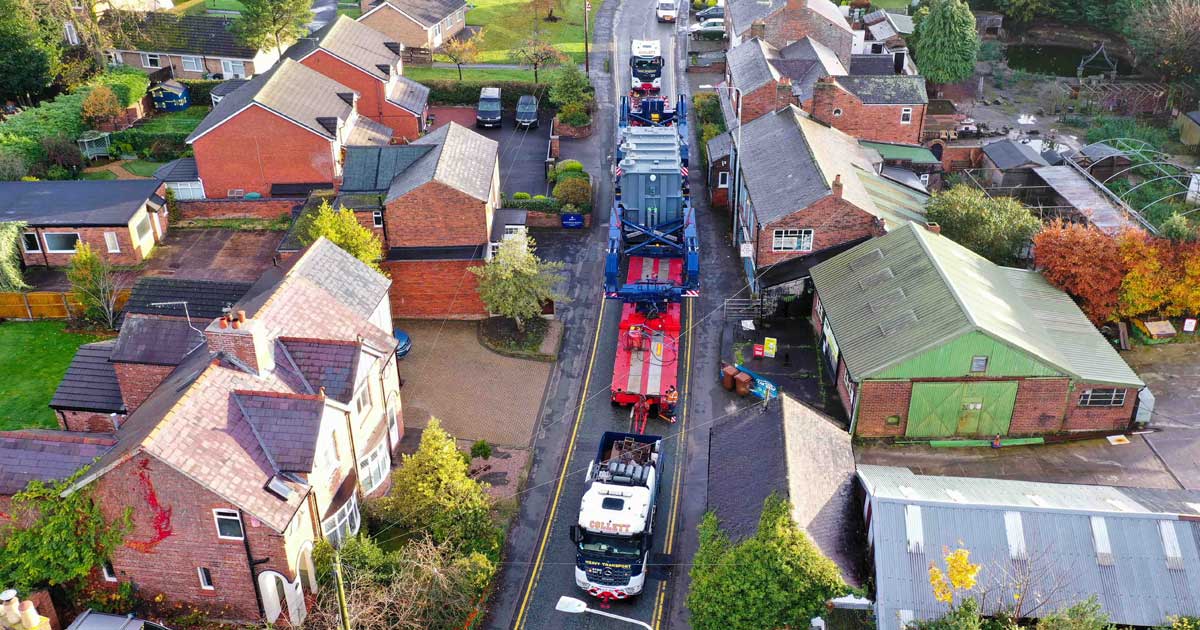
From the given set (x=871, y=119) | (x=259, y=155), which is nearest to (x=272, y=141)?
(x=259, y=155)

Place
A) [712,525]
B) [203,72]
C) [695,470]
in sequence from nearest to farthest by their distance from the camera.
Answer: [712,525] → [695,470] → [203,72]

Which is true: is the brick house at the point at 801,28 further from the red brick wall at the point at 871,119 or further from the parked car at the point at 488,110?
the parked car at the point at 488,110

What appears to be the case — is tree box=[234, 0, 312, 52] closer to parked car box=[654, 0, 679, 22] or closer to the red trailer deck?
parked car box=[654, 0, 679, 22]

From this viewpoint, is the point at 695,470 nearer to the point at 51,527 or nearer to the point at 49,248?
the point at 51,527

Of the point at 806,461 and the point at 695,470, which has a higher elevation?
the point at 806,461

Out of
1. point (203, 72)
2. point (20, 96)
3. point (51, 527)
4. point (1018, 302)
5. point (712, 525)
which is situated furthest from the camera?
point (203, 72)

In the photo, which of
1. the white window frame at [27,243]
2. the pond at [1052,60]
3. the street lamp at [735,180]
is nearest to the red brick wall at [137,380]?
the white window frame at [27,243]

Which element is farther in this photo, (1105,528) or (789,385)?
(789,385)

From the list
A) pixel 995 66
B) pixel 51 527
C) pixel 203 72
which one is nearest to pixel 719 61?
pixel 995 66
